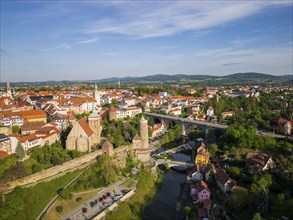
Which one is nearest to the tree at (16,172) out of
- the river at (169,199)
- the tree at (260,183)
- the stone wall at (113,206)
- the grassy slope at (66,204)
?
the grassy slope at (66,204)

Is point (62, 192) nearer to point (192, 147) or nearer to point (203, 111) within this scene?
point (192, 147)

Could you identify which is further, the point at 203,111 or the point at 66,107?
the point at 203,111

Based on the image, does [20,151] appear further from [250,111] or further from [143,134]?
[250,111]

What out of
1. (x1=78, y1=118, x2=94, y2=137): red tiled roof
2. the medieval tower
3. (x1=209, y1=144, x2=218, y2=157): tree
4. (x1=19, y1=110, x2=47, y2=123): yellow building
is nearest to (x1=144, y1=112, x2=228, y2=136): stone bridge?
(x1=209, y1=144, x2=218, y2=157): tree

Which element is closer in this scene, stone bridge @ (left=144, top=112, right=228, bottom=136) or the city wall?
the city wall

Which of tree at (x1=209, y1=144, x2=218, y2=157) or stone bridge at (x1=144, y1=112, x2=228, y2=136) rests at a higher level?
stone bridge at (x1=144, y1=112, x2=228, y2=136)

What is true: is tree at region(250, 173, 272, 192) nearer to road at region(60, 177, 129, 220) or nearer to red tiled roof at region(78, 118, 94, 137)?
road at region(60, 177, 129, 220)

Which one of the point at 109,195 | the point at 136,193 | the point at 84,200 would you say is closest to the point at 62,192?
the point at 84,200

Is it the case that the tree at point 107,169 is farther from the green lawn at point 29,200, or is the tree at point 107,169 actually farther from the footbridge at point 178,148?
the footbridge at point 178,148
